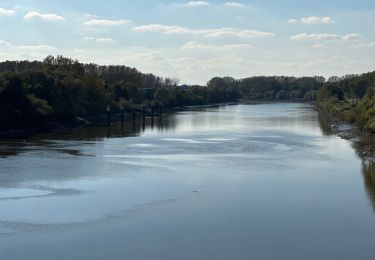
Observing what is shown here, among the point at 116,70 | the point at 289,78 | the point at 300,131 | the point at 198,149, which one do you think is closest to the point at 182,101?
the point at 116,70

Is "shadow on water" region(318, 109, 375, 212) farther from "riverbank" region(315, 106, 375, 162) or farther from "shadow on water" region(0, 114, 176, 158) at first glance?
"shadow on water" region(0, 114, 176, 158)

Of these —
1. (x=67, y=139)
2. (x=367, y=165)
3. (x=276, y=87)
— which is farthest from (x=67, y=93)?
(x=276, y=87)

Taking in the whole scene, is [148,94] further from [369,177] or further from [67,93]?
[369,177]

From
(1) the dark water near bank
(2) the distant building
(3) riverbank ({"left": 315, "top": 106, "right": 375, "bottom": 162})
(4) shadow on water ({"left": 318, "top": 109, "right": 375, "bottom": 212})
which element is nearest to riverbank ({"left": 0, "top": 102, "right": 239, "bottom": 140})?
(1) the dark water near bank

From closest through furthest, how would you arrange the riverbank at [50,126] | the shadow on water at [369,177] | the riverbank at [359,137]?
the shadow on water at [369,177] → the riverbank at [359,137] → the riverbank at [50,126]

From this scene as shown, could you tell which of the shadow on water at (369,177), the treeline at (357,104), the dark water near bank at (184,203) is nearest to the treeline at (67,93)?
the dark water near bank at (184,203)

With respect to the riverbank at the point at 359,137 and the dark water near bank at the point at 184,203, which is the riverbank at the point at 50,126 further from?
the riverbank at the point at 359,137

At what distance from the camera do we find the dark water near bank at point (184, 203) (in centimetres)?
1182

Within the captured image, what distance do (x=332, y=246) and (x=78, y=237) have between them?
550 cm

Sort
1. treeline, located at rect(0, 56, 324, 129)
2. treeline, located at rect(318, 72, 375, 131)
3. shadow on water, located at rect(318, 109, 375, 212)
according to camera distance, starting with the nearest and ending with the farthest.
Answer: shadow on water, located at rect(318, 109, 375, 212)
treeline, located at rect(0, 56, 324, 129)
treeline, located at rect(318, 72, 375, 131)

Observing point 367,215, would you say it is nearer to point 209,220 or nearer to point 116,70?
point 209,220

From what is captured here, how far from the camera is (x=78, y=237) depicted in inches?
484

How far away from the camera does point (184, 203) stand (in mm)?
15625

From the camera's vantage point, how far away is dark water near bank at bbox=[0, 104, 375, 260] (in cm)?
1182
